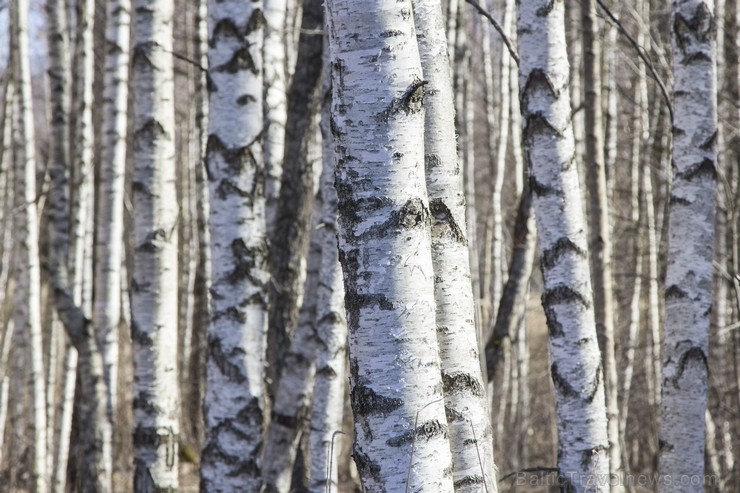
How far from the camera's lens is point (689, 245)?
10.7 feet

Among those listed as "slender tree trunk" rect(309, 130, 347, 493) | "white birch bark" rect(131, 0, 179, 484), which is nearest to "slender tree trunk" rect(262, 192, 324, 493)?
"slender tree trunk" rect(309, 130, 347, 493)

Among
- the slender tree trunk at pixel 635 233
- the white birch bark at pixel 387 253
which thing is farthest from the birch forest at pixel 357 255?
the slender tree trunk at pixel 635 233

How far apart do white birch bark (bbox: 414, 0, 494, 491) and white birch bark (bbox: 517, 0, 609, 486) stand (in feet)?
2.52

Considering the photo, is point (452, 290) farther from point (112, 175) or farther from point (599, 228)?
point (112, 175)

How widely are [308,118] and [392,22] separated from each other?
3925 mm

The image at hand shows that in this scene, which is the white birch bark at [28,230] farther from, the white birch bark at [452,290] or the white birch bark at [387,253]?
the white birch bark at [387,253]

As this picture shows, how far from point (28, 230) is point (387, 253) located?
407 centimetres

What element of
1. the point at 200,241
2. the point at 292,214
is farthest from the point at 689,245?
the point at 200,241

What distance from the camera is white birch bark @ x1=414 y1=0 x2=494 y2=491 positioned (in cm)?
217

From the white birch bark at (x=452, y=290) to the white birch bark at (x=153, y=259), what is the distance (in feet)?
6.03

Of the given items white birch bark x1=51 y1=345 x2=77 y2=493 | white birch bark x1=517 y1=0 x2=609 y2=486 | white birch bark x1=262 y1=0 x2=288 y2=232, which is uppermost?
white birch bark x1=262 y1=0 x2=288 y2=232

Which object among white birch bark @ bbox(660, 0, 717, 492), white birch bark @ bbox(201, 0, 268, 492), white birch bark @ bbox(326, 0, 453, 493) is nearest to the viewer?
white birch bark @ bbox(326, 0, 453, 493)

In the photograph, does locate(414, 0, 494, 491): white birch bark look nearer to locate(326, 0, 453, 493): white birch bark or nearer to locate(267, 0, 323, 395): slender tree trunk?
locate(326, 0, 453, 493): white birch bark

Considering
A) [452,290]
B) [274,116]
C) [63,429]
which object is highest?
[274,116]
